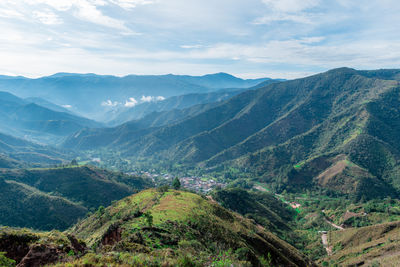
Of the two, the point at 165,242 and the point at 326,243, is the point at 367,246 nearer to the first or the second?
the point at 326,243

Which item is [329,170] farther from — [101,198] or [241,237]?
[101,198]

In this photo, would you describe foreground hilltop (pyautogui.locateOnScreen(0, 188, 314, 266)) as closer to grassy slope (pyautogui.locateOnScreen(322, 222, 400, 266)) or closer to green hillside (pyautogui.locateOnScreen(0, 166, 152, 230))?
grassy slope (pyautogui.locateOnScreen(322, 222, 400, 266))

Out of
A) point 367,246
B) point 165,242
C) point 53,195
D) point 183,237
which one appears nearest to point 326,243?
point 367,246

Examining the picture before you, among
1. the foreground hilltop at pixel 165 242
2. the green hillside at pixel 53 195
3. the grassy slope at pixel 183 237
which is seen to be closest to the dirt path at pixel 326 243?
the grassy slope at pixel 183 237

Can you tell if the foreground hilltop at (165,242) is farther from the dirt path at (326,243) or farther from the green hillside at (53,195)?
the green hillside at (53,195)

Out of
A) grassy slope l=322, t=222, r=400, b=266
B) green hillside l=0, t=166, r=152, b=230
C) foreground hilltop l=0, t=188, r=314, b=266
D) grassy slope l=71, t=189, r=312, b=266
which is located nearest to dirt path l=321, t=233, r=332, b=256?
grassy slope l=322, t=222, r=400, b=266
